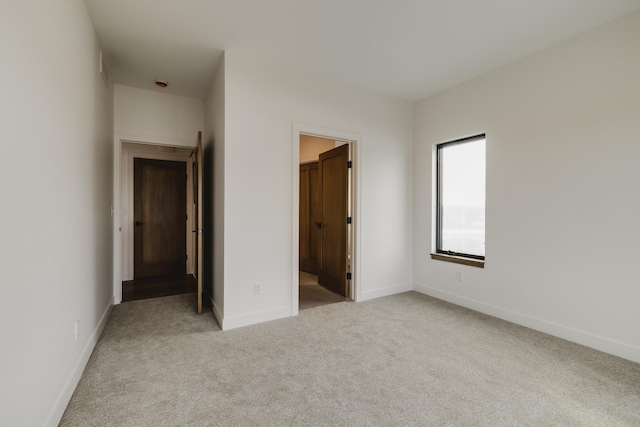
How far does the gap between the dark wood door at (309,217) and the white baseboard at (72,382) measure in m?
3.34

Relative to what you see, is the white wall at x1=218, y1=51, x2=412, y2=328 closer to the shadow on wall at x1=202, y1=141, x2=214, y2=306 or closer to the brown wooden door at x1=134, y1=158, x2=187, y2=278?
the shadow on wall at x1=202, y1=141, x2=214, y2=306

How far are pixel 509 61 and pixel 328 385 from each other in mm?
3605

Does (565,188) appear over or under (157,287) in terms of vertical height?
over

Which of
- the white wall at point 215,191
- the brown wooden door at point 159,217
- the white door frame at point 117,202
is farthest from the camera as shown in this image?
the brown wooden door at point 159,217

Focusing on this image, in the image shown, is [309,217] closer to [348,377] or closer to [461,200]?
[461,200]

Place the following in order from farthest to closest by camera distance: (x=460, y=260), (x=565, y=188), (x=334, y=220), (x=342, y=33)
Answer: (x=334, y=220) < (x=460, y=260) < (x=565, y=188) < (x=342, y=33)

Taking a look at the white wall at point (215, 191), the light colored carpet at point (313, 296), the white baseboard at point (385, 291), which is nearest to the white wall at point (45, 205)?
the white wall at point (215, 191)

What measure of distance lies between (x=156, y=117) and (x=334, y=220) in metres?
2.77

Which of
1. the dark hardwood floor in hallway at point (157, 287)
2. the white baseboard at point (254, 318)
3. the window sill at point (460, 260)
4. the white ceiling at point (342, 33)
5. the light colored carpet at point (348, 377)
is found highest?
the white ceiling at point (342, 33)

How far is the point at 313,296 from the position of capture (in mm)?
4020

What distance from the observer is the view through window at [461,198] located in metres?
3.54

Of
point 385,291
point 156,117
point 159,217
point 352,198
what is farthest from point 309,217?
point 156,117

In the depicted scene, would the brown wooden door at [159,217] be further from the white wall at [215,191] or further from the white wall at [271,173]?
the white wall at [271,173]

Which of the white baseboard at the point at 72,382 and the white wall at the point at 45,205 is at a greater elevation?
the white wall at the point at 45,205
